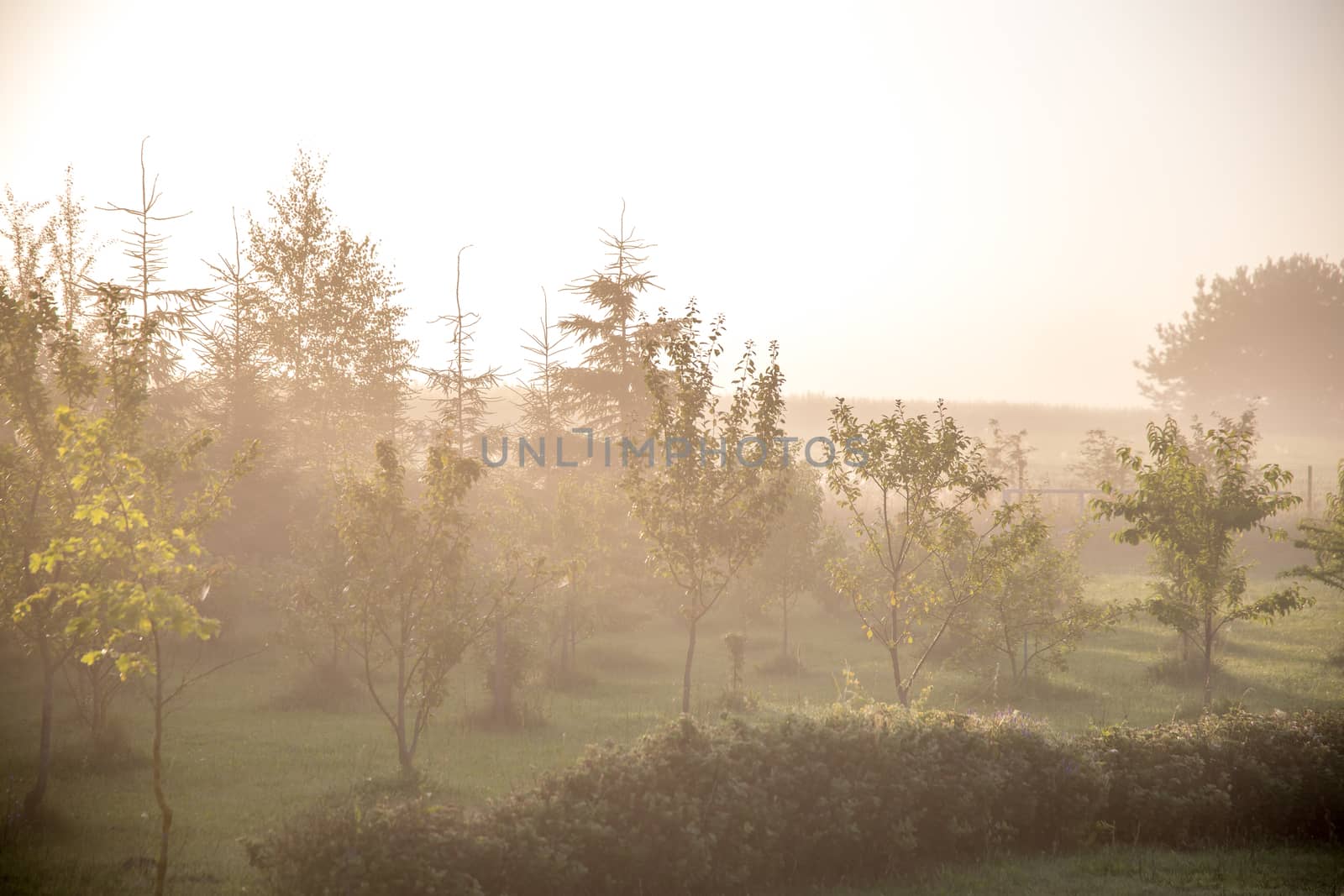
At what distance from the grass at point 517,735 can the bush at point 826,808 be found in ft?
2.44

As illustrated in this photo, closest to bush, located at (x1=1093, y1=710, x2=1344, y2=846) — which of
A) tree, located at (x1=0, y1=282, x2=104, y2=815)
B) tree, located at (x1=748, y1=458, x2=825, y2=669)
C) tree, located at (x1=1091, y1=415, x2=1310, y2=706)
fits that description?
tree, located at (x1=1091, y1=415, x2=1310, y2=706)

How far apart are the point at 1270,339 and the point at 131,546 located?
100 m

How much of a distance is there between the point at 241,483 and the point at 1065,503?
42.9 metres

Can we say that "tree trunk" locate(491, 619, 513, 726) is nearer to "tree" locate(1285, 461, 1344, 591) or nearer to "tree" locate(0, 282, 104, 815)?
"tree" locate(0, 282, 104, 815)

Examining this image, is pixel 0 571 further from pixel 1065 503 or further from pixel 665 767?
pixel 1065 503

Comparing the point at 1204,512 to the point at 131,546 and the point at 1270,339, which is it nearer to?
the point at 131,546

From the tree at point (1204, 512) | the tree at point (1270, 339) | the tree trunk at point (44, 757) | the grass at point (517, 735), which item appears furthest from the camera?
the tree at point (1270, 339)

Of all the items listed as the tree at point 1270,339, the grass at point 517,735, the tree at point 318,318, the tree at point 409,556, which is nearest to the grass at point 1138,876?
the grass at point 517,735

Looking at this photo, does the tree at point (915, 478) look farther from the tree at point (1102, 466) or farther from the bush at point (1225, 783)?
the tree at point (1102, 466)

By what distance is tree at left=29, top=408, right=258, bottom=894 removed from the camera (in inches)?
381

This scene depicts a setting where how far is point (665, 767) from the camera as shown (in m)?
11.4

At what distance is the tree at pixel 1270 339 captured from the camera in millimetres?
86125

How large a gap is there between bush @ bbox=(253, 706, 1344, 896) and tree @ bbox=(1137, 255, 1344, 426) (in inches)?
3369

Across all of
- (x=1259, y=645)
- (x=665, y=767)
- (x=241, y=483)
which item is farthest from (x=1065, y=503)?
(x=665, y=767)
